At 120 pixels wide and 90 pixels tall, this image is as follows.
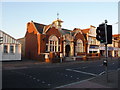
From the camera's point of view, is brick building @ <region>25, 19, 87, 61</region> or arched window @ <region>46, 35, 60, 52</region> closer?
brick building @ <region>25, 19, 87, 61</region>

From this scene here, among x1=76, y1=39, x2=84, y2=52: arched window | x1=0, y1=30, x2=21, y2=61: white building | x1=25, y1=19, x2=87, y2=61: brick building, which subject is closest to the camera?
x1=0, y1=30, x2=21, y2=61: white building

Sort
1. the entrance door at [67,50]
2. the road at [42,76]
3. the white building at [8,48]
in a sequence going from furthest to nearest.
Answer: the entrance door at [67,50] < the white building at [8,48] < the road at [42,76]

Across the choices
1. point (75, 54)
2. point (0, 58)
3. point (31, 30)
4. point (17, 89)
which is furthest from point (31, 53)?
point (17, 89)

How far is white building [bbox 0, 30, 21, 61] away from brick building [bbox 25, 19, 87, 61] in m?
4.09

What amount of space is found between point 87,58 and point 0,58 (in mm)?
19615

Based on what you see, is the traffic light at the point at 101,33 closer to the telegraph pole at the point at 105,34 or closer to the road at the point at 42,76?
the telegraph pole at the point at 105,34

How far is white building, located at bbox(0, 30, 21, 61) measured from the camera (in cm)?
2179

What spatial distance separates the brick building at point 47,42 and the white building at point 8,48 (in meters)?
4.09

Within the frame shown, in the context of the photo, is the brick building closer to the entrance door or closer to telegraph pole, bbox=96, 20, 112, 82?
the entrance door

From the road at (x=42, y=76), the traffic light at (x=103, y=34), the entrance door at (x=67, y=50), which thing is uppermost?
the traffic light at (x=103, y=34)

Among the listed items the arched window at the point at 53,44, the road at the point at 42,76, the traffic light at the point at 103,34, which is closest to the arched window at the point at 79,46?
the arched window at the point at 53,44

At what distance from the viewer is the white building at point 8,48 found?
21.8 m

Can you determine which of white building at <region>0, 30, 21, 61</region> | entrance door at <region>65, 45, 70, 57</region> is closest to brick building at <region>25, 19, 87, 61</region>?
entrance door at <region>65, 45, 70, 57</region>

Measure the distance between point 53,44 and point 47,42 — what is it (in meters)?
1.77
